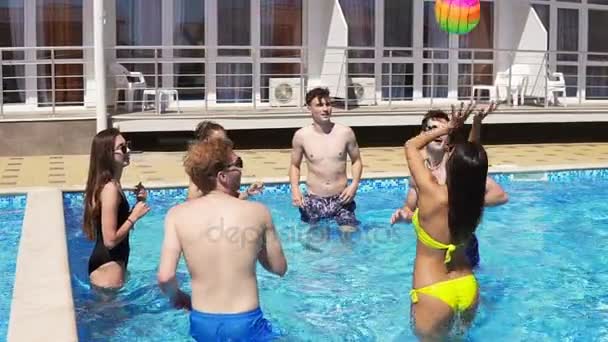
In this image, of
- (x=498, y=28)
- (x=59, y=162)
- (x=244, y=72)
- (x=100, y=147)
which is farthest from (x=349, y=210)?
(x=498, y=28)

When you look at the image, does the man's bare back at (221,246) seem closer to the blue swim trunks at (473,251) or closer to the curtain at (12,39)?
the blue swim trunks at (473,251)

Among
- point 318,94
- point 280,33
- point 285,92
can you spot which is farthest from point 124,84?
point 318,94

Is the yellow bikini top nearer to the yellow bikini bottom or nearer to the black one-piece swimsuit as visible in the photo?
the yellow bikini bottom

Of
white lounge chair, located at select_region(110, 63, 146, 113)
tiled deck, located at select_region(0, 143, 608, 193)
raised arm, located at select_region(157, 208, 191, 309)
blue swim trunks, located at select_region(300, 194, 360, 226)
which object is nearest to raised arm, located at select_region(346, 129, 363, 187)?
blue swim trunks, located at select_region(300, 194, 360, 226)

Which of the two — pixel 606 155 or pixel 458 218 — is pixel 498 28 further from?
pixel 458 218

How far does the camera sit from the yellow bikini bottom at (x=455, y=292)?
4.04m

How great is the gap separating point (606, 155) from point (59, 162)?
29.4 feet

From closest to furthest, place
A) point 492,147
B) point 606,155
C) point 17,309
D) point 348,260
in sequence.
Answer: point 17,309
point 348,260
point 606,155
point 492,147

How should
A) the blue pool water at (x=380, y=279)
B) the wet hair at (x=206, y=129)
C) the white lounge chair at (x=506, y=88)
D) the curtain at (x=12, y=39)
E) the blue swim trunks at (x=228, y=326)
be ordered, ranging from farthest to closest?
the white lounge chair at (x=506, y=88) < the curtain at (x=12, y=39) < the blue pool water at (x=380, y=279) < the wet hair at (x=206, y=129) < the blue swim trunks at (x=228, y=326)

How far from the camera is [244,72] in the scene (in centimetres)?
1691

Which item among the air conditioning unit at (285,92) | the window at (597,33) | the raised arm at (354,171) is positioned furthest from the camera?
the window at (597,33)

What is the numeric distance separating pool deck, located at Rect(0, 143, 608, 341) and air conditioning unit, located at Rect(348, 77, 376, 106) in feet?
7.08

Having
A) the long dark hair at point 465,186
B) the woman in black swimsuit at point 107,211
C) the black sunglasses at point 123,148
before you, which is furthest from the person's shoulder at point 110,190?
the long dark hair at point 465,186

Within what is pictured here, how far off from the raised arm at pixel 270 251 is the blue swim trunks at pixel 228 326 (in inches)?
8.8
